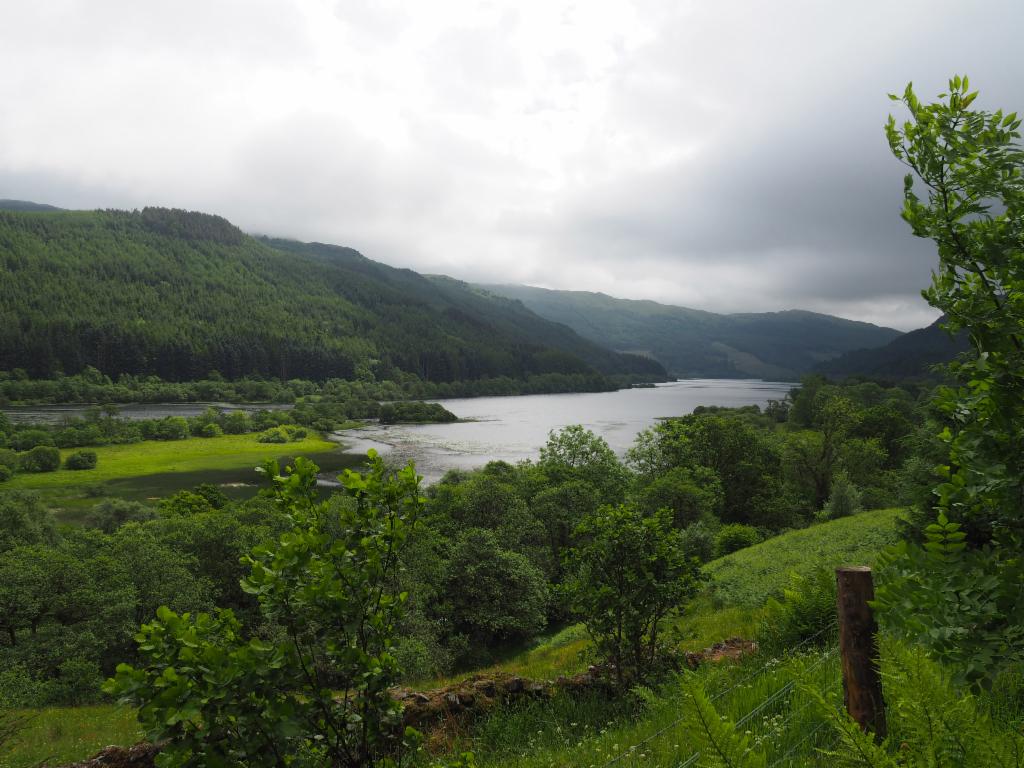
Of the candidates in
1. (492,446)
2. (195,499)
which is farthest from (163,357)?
(195,499)

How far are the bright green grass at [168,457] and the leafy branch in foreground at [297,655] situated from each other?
7318 cm

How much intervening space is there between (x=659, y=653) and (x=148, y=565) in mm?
26687

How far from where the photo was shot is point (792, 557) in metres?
23.8

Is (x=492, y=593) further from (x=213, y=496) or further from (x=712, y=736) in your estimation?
(x=213, y=496)

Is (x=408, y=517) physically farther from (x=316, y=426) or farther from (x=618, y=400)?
(x=618, y=400)

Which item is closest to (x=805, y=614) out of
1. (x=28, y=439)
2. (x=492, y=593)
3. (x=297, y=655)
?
(x=297, y=655)

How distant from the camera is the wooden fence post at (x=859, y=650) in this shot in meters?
4.00

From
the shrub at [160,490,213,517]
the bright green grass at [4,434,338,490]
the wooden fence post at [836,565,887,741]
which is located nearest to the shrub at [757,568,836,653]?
the wooden fence post at [836,565,887,741]

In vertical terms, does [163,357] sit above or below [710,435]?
above

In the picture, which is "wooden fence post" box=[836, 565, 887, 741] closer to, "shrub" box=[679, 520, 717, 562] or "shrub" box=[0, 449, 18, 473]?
"shrub" box=[679, 520, 717, 562]

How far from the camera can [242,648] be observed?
11.9 feet

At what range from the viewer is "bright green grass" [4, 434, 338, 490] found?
6456cm

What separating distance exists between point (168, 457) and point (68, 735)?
7147 cm

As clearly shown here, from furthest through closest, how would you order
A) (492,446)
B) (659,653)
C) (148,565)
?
(492,446) < (148,565) < (659,653)
